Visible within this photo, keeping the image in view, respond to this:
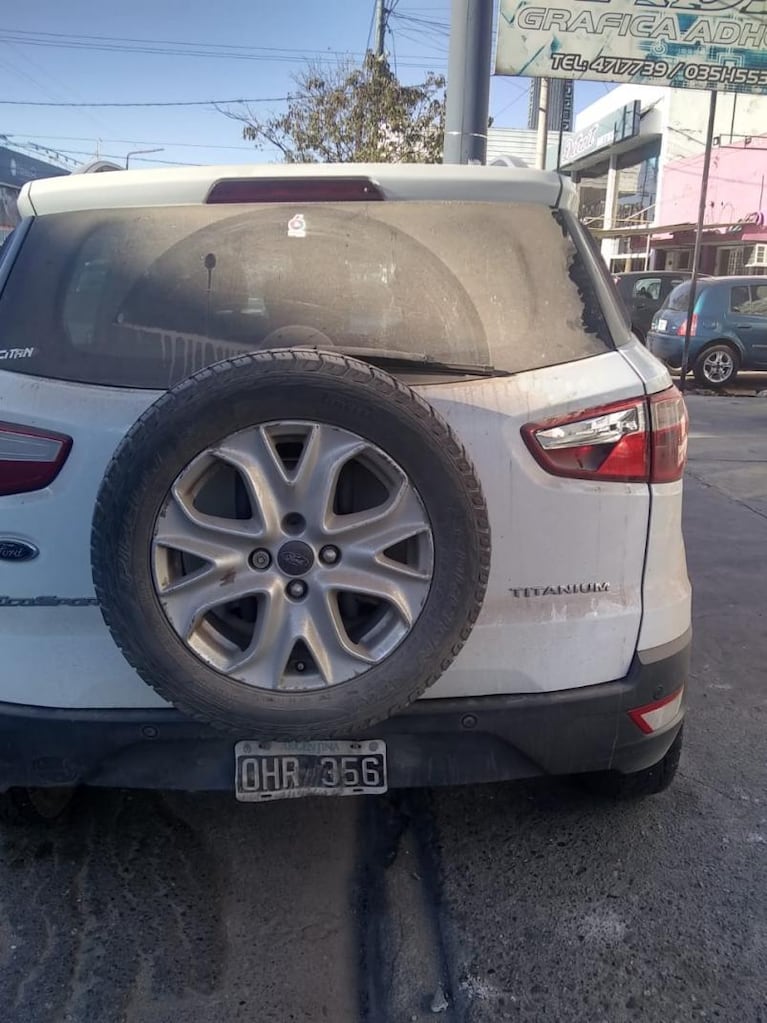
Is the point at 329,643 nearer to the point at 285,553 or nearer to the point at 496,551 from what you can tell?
the point at 285,553

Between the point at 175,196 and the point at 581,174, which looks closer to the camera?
the point at 175,196

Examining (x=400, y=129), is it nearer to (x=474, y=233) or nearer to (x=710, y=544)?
(x=710, y=544)

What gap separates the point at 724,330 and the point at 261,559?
44.5 feet

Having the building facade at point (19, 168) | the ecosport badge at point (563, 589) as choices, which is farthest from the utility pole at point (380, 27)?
the building facade at point (19, 168)

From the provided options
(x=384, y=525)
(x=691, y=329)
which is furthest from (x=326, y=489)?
(x=691, y=329)

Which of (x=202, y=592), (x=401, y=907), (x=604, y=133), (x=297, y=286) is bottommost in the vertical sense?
(x=401, y=907)

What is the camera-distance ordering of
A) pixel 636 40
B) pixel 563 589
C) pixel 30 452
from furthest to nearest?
pixel 636 40 < pixel 563 589 < pixel 30 452

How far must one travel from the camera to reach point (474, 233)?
7.80 ft

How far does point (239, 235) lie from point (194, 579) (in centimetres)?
94

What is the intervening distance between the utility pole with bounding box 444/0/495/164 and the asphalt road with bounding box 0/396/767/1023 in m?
5.77

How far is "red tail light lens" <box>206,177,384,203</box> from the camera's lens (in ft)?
7.67

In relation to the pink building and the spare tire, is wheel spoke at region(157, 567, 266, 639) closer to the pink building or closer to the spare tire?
the spare tire

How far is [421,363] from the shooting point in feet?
7.50

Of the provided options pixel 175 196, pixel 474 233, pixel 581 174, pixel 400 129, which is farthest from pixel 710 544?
pixel 581 174
